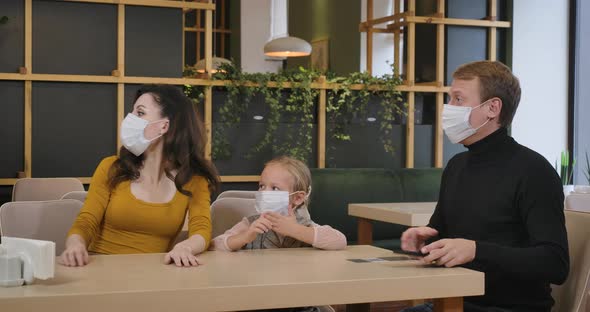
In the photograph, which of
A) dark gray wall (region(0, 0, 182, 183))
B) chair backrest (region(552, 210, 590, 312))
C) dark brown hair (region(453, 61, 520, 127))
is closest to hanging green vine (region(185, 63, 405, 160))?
dark gray wall (region(0, 0, 182, 183))

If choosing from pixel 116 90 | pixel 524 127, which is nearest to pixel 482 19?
pixel 524 127

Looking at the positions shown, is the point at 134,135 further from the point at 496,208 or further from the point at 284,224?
the point at 496,208

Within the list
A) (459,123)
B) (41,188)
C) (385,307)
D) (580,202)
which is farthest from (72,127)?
(459,123)

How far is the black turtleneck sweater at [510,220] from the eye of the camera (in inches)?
85.8

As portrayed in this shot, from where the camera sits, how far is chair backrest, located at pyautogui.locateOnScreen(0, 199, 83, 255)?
288 cm

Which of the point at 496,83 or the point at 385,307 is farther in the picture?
the point at 385,307

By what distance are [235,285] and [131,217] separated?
37.8 inches

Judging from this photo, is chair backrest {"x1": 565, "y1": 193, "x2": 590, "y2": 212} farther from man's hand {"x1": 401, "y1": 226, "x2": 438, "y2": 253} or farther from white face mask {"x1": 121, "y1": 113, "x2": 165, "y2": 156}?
white face mask {"x1": 121, "y1": 113, "x2": 165, "y2": 156}

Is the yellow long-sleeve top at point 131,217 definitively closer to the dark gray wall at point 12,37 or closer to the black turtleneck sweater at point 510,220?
the black turtleneck sweater at point 510,220

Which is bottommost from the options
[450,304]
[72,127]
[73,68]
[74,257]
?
[450,304]

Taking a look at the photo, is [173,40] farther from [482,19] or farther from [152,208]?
[152,208]

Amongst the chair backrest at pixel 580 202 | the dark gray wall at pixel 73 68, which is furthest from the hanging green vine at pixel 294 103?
the chair backrest at pixel 580 202

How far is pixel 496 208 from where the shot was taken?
2.37 metres

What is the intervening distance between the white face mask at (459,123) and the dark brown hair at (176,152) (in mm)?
826
